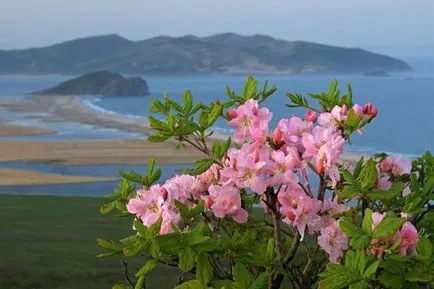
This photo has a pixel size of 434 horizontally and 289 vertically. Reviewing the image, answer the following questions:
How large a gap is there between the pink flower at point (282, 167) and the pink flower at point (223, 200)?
0.51ft

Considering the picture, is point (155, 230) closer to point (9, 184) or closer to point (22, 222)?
point (22, 222)

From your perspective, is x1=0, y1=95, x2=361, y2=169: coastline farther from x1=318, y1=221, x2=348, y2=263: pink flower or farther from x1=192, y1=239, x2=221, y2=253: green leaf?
x1=192, y1=239, x2=221, y2=253: green leaf

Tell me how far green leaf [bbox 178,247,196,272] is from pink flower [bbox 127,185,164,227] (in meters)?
0.32

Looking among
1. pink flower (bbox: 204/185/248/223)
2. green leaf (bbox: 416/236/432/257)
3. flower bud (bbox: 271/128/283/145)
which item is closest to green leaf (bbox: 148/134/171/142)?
pink flower (bbox: 204/185/248/223)

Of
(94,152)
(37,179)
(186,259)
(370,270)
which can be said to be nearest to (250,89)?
(186,259)

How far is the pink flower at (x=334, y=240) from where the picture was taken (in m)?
2.86

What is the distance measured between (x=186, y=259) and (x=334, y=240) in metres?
0.60

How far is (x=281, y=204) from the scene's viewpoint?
295 cm

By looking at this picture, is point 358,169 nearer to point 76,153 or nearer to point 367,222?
point 367,222

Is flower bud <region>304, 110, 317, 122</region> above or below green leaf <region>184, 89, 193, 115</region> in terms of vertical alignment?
below

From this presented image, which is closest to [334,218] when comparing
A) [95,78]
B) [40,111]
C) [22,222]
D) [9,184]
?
[22,222]

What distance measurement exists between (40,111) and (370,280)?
2693 inches

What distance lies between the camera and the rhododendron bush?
259cm

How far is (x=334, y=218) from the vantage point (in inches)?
117
